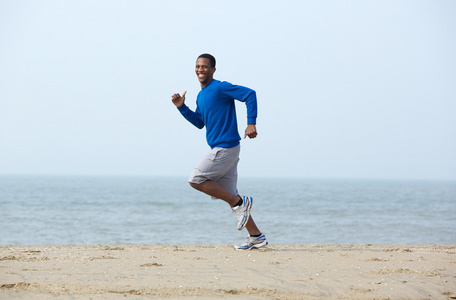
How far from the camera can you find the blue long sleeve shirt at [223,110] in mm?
4922

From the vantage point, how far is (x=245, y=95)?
492 cm

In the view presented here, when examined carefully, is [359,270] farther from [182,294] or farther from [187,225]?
[187,225]

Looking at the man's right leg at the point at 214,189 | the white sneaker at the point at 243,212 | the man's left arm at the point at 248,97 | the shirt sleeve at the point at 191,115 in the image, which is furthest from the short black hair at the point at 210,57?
the white sneaker at the point at 243,212

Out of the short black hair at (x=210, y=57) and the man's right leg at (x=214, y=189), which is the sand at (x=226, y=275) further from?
the short black hair at (x=210, y=57)

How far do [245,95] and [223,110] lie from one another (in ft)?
0.86

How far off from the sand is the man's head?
1716 millimetres

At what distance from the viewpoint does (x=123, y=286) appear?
11.3 feet

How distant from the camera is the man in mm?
4938

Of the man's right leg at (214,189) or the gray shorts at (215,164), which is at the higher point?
the gray shorts at (215,164)

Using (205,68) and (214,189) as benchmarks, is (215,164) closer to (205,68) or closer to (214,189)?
(214,189)

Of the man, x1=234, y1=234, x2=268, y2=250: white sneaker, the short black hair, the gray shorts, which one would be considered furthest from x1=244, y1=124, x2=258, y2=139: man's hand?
x1=234, y1=234, x2=268, y2=250: white sneaker

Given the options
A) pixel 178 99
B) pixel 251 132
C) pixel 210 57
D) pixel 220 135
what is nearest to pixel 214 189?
pixel 220 135

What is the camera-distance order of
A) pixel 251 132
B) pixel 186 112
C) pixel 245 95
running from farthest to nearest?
pixel 186 112 < pixel 245 95 < pixel 251 132

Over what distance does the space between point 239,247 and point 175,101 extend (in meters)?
1.66
